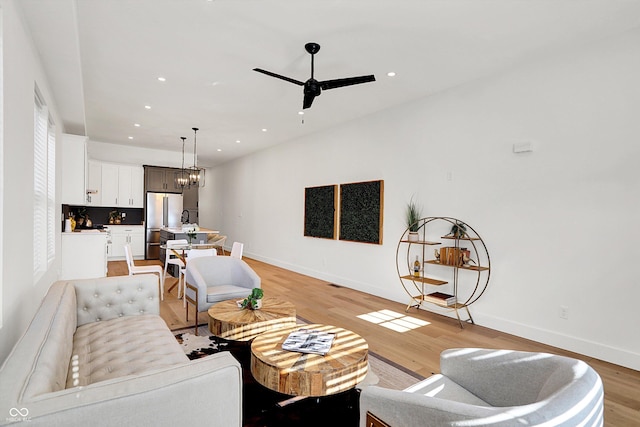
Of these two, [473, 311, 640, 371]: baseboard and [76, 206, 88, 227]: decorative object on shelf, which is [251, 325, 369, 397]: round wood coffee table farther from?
[76, 206, 88, 227]: decorative object on shelf

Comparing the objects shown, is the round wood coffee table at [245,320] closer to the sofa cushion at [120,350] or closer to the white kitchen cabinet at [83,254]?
the sofa cushion at [120,350]

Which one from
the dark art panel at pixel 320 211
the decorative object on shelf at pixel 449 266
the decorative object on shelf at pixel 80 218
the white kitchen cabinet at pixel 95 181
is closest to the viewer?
the decorative object on shelf at pixel 449 266

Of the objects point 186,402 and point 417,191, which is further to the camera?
point 417,191

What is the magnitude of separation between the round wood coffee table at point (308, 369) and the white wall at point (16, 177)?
4.80 feet

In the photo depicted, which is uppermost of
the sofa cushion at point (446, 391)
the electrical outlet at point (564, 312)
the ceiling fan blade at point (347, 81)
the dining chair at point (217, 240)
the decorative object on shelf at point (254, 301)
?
the ceiling fan blade at point (347, 81)

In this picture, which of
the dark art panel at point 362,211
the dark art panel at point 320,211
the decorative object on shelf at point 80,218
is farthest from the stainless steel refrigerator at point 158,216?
the dark art panel at point 362,211

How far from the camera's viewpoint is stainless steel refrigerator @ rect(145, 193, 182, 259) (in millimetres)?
9070

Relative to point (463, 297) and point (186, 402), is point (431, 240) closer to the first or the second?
point (463, 297)

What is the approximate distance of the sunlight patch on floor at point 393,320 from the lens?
13.3ft

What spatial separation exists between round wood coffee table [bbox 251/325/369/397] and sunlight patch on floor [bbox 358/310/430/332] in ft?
5.96

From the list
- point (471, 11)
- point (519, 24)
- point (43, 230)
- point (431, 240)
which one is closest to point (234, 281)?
point (43, 230)

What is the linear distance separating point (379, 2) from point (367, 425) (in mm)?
3024

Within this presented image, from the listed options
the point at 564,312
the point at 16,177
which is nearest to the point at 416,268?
the point at 564,312

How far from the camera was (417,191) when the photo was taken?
16.2ft
